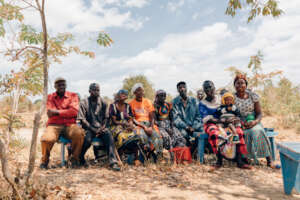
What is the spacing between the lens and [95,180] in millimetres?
3898

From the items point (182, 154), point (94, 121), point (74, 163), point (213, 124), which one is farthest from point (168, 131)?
point (74, 163)

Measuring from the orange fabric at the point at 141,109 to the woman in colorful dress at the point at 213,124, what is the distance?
3.76 feet

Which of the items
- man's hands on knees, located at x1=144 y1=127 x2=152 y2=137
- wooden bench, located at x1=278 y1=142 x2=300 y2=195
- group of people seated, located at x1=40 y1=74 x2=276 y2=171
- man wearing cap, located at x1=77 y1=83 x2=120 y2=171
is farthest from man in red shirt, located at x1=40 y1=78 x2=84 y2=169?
wooden bench, located at x1=278 y1=142 x2=300 y2=195

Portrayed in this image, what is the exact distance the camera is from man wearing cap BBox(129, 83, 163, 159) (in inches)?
195

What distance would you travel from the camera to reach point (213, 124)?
4.89 m

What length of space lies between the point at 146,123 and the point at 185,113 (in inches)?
36.2

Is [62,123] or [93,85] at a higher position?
[93,85]

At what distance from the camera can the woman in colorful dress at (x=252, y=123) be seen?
4594mm

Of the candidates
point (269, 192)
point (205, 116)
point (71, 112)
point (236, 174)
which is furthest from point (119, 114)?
point (269, 192)

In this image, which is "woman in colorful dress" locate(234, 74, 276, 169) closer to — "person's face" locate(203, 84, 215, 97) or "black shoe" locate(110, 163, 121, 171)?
"person's face" locate(203, 84, 215, 97)

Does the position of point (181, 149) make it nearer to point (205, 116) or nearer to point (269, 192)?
point (205, 116)

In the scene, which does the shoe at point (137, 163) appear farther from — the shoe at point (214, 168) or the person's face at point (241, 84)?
the person's face at point (241, 84)

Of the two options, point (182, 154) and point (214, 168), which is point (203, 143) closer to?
point (182, 154)

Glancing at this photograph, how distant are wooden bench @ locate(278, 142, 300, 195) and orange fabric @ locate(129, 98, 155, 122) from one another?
9.18 feet
